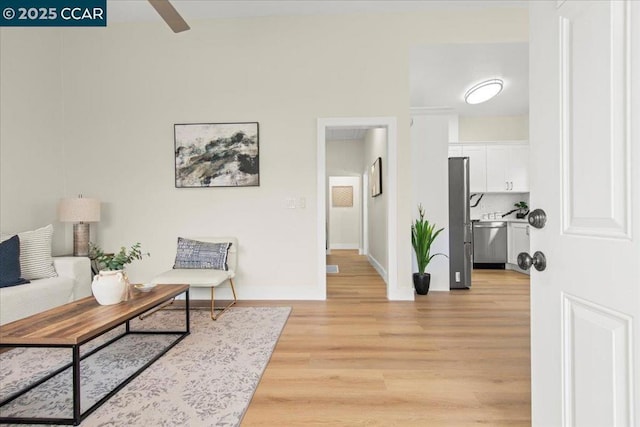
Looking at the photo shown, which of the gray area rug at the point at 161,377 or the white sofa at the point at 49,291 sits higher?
the white sofa at the point at 49,291

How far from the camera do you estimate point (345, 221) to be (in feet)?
30.2

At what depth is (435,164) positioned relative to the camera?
13.3 ft

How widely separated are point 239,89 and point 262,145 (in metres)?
0.69

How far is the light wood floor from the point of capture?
157cm

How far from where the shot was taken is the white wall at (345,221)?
9086 mm

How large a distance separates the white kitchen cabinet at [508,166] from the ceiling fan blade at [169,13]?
509 centimetres

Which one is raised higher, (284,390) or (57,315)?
(57,315)

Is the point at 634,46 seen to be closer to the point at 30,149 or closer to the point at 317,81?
the point at 317,81

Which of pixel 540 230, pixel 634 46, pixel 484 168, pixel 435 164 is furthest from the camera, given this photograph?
pixel 484 168

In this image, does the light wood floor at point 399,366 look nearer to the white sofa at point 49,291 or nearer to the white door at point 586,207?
the white door at point 586,207

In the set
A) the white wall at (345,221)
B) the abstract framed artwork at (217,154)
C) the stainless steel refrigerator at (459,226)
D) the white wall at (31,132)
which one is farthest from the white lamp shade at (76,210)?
the white wall at (345,221)

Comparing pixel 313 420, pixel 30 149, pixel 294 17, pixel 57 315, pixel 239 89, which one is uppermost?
pixel 294 17

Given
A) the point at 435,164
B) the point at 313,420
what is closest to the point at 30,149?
the point at 313,420

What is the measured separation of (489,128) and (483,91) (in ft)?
4.81
